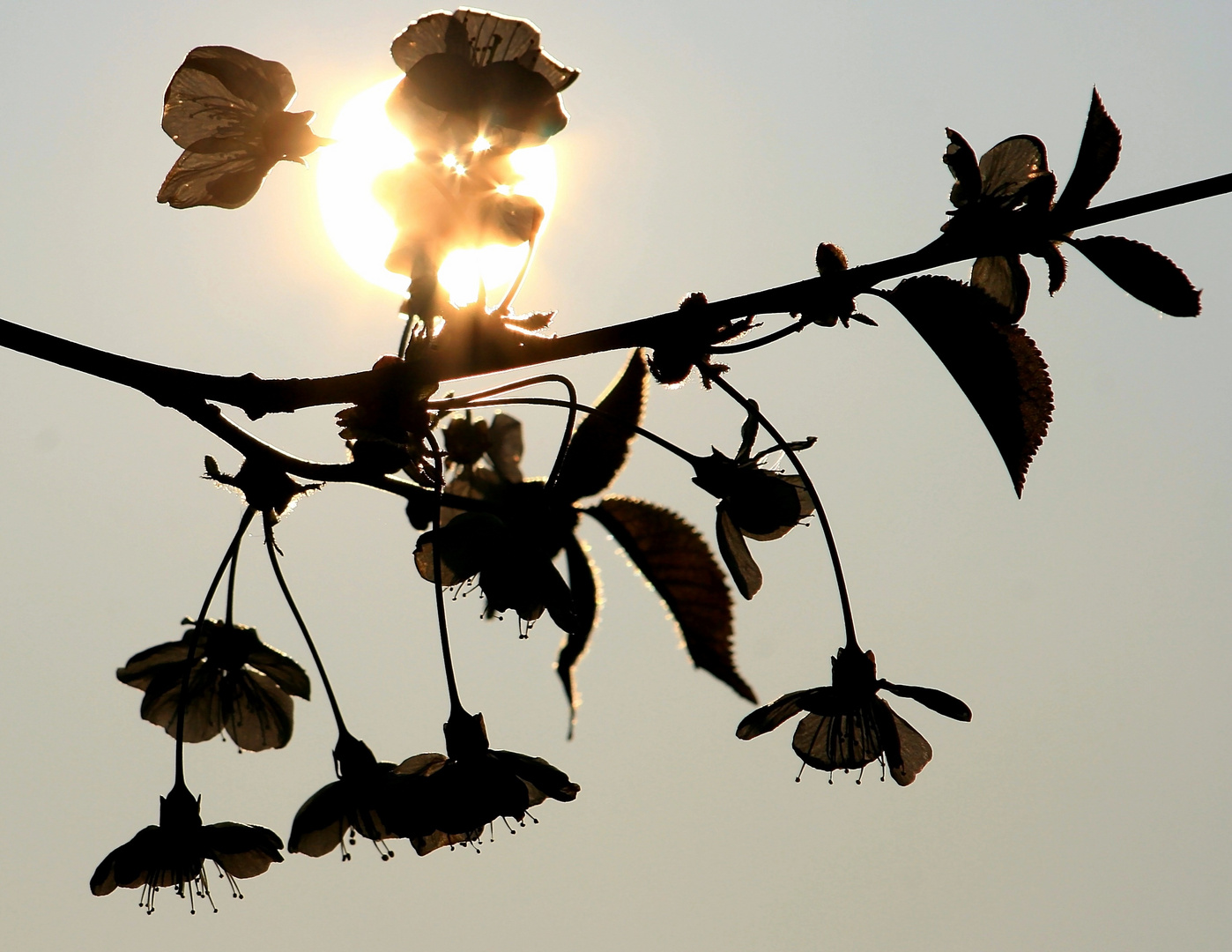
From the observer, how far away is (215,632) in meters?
1.70

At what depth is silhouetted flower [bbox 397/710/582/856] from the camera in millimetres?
1413

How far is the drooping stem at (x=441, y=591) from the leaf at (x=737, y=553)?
410 mm

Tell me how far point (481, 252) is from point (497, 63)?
0.80 feet

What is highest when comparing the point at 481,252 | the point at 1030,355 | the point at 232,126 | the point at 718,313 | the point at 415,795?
the point at 232,126

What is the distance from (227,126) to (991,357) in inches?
43.6

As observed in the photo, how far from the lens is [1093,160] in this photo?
112 centimetres

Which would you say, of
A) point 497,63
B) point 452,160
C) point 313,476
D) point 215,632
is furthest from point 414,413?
point 215,632

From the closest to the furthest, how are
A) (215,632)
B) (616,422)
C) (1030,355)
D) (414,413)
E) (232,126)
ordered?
(1030,355) < (414,413) < (616,422) < (232,126) < (215,632)

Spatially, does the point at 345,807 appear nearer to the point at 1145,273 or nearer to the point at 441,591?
the point at 441,591

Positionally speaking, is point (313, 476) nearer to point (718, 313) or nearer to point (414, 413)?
point (414, 413)

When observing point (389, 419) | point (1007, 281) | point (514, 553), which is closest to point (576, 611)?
point (514, 553)

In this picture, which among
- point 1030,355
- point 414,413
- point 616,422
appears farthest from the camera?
point 616,422

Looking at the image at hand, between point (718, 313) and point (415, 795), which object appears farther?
point (415, 795)

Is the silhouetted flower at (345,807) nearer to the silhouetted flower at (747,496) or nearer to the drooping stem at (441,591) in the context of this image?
the drooping stem at (441,591)
